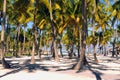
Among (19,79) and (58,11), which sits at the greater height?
(58,11)

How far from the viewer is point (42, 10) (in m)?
40.2

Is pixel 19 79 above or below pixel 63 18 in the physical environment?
below

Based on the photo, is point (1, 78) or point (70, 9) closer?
point (1, 78)

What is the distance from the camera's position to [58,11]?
134ft

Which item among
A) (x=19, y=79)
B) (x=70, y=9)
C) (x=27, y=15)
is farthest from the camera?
(x=27, y=15)

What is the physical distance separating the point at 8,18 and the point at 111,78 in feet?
118

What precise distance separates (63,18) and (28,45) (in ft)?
142

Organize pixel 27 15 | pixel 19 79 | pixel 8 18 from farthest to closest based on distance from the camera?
pixel 8 18
pixel 27 15
pixel 19 79

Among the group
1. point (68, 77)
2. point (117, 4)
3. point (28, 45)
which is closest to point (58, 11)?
point (117, 4)

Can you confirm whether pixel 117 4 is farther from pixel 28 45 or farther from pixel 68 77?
pixel 28 45

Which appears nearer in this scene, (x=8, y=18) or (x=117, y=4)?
(x=117, y=4)

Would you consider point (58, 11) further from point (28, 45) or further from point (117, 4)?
point (28, 45)

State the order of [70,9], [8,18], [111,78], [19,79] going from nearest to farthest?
1. [19,79]
2. [111,78]
3. [70,9]
4. [8,18]

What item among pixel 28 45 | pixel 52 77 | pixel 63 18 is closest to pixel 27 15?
pixel 63 18
